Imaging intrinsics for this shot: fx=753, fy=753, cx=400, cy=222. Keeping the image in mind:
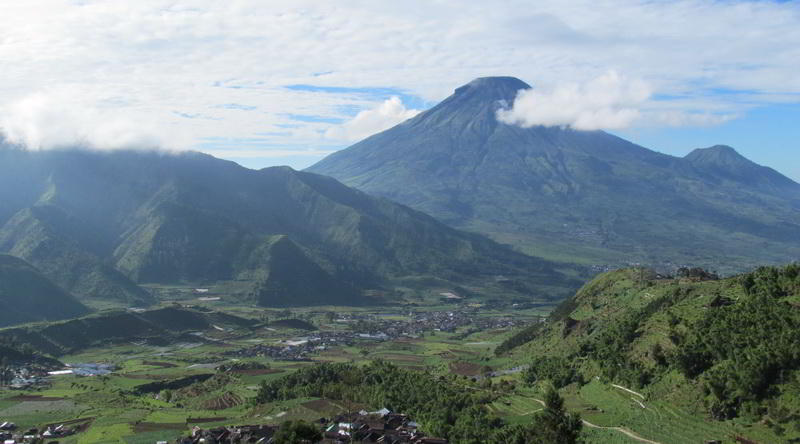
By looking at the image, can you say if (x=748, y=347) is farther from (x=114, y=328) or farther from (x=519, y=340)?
(x=114, y=328)

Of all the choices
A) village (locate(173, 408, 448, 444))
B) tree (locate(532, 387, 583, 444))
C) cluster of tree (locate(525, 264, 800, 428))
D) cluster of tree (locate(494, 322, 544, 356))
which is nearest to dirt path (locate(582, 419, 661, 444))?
cluster of tree (locate(525, 264, 800, 428))

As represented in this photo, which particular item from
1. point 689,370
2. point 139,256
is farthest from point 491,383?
point 139,256

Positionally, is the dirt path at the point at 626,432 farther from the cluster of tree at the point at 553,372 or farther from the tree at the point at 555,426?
the cluster of tree at the point at 553,372

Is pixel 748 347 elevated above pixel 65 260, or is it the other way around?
pixel 748 347

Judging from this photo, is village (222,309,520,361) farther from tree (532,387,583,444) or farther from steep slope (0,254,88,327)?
tree (532,387,583,444)

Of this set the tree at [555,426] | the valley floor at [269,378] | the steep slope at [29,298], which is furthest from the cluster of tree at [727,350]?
the steep slope at [29,298]

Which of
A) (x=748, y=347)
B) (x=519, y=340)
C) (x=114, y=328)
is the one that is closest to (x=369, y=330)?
(x=114, y=328)

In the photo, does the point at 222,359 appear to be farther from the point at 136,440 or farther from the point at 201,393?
the point at 136,440
